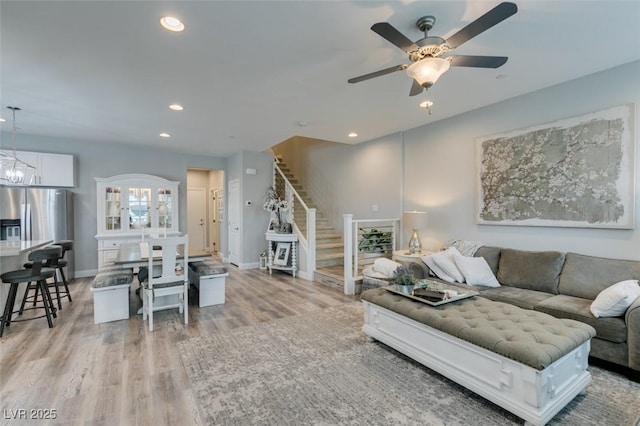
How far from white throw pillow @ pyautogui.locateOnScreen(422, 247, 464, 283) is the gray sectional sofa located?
13 centimetres

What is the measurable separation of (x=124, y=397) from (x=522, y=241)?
14.7 feet

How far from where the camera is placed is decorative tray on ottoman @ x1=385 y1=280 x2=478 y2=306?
2.57 metres

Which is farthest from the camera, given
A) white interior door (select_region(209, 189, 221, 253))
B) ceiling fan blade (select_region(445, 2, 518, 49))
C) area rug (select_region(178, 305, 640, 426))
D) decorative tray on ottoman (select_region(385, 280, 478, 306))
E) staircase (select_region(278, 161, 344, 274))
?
white interior door (select_region(209, 189, 221, 253))

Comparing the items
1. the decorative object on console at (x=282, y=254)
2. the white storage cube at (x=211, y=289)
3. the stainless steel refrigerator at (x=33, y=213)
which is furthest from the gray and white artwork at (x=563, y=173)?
the stainless steel refrigerator at (x=33, y=213)

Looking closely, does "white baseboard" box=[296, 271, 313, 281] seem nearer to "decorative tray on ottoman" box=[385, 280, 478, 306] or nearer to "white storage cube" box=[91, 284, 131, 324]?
"decorative tray on ottoman" box=[385, 280, 478, 306]

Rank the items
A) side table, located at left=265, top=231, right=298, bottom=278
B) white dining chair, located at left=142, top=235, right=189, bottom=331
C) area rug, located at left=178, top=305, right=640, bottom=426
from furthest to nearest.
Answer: side table, located at left=265, top=231, right=298, bottom=278 → white dining chair, located at left=142, top=235, right=189, bottom=331 → area rug, located at left=178, top=305, right=640, bottom=426

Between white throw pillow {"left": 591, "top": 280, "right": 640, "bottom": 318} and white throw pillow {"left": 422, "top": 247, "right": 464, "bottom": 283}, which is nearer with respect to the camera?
white throw pillow {"left": 591, "top": 280, "right": 640, "bottom": 318}

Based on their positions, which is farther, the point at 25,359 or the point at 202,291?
the point at 202,291

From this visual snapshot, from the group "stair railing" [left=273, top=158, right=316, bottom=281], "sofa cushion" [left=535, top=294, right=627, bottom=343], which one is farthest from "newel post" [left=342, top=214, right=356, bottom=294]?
"sofa cushion" [left=535, top=294, right=627, bottom=343]

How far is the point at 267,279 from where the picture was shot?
225 inches

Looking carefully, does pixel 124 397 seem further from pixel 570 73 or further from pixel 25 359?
pixel 570 73

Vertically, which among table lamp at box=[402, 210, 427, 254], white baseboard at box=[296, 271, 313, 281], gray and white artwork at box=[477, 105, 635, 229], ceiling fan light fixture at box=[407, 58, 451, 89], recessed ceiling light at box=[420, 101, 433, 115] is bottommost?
white baseboard at box=[296, 271, 313, 281]

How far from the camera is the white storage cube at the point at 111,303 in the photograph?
3.52m

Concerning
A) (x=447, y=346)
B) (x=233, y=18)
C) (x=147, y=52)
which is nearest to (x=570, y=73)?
(x=447, y=346)
